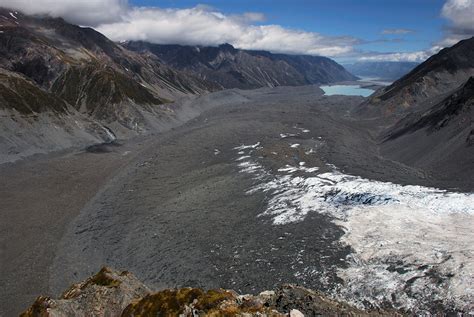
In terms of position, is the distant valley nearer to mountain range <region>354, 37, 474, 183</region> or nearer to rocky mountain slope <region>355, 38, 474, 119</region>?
mountain range <region>354, 37, 474, 183</region>

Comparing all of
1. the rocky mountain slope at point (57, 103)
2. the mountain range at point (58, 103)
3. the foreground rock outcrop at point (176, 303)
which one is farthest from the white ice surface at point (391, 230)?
the mountain range at point (58, 103)

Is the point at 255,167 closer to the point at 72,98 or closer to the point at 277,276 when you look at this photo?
the point at 277,276

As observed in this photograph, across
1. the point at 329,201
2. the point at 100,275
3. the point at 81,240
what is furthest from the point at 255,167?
the point at 100,275

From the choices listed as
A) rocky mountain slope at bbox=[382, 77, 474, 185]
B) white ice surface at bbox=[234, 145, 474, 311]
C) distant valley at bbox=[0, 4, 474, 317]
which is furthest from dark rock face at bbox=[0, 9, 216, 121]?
white ice surface at bbox=[234, 145, 474, 311]

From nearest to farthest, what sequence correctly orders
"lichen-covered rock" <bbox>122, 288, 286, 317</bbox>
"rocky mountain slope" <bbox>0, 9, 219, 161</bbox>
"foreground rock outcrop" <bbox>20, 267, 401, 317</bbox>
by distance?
"lichen-covered rock" <bbox>122, 288, 286, 317</bbox>
"foreground rock outcrop" <bbox>20, 267, 401, 317</bbox>
"rocky mountain slope" <bbox>0, 9, 219, 161</bbox>

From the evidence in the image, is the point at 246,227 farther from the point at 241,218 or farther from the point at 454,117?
the point at 454,117
